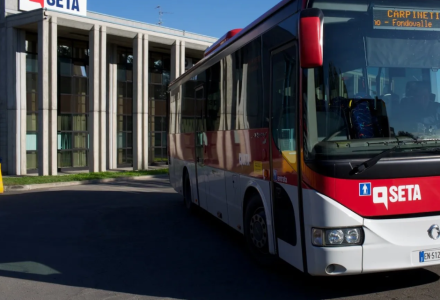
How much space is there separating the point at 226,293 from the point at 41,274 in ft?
8.99

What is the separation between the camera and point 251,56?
22.6 ft

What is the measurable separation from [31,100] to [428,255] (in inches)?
910

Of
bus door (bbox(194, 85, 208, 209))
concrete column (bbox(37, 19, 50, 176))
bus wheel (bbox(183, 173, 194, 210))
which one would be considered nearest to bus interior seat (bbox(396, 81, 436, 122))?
bus door (bbox(194, 85, 208, 209))

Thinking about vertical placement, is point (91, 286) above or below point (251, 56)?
below

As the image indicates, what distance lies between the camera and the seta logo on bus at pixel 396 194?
4.83 m

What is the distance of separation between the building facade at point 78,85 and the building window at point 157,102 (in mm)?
64

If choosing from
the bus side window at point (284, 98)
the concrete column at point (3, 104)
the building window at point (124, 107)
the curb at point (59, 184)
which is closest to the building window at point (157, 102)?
the building window at point (124, 107)

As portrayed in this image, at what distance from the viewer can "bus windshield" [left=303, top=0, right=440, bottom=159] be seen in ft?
16.1

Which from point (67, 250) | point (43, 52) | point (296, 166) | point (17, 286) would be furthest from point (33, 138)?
point (296, 166)

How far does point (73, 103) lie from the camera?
26500 mm

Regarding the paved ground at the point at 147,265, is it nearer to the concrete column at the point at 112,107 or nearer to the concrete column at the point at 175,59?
the concrete column at the point at 112,107

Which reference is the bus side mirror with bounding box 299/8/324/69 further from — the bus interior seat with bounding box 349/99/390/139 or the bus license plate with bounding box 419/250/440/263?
the bus license plate with bounding box 419/250/440/263

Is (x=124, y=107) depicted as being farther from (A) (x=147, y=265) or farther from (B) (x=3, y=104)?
(A) (x=147, y=265)

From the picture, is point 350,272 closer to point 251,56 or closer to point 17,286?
point 251,56
